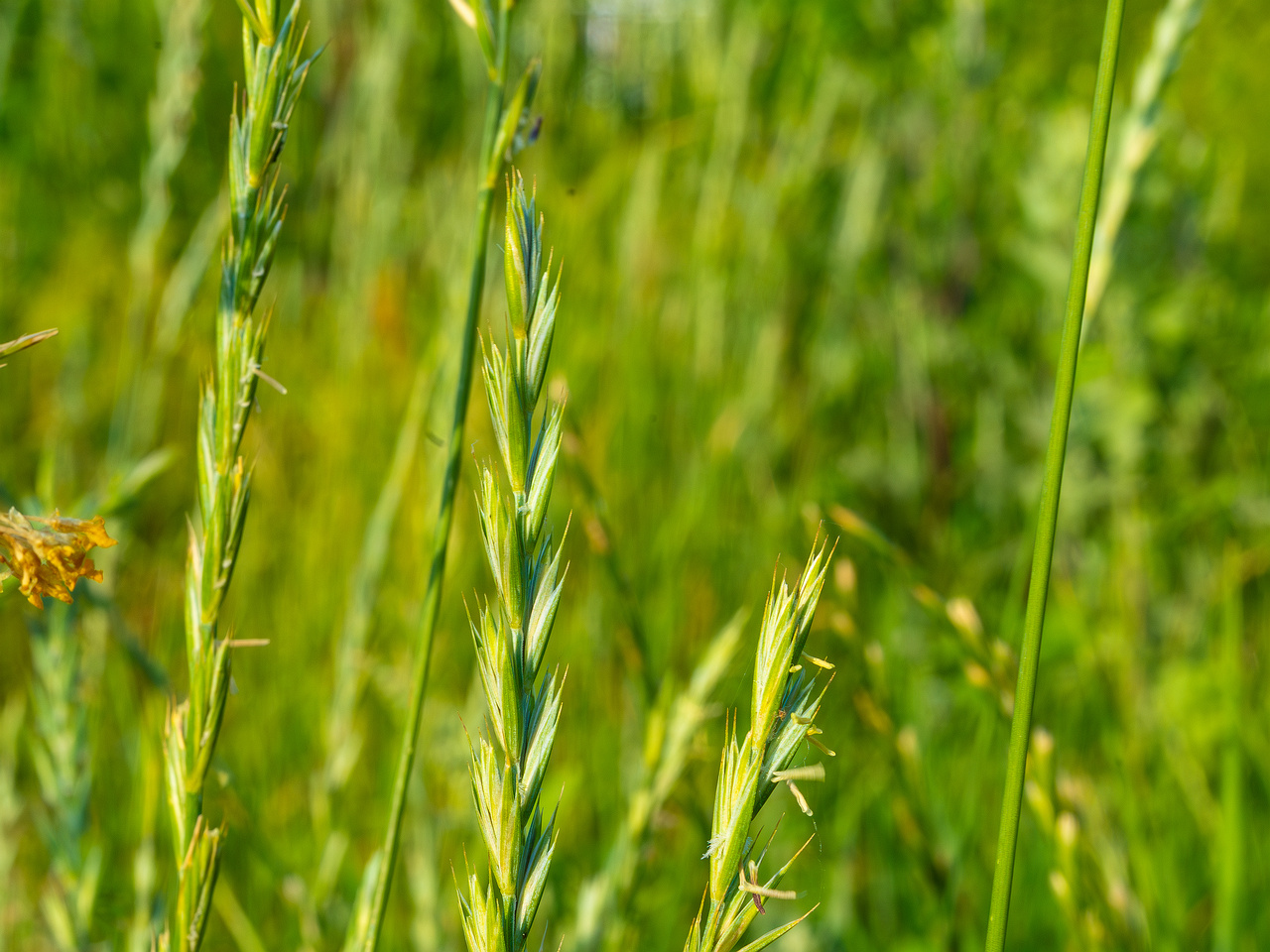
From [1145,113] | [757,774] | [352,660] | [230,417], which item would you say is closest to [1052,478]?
[757,774]

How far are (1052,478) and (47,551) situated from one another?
0.25 metres

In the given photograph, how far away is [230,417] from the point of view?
10.2 inches

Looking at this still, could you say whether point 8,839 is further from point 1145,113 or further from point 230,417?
point 1145,113

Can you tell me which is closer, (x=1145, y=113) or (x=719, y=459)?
(x=1145, y=113)

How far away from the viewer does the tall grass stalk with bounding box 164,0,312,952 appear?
0.85ft

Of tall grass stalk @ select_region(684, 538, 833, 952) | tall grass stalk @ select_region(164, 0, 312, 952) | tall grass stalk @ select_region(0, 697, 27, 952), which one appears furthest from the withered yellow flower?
tall grass stalk @ select_region(0, 697, 27, 952)

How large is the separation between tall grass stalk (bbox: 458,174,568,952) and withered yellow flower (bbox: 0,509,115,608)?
95mm

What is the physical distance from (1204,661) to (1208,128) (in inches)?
46.4

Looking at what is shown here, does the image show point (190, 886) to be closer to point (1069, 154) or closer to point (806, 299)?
point (1069, 154)

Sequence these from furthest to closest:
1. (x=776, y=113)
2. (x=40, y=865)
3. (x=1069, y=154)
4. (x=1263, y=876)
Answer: (x=776, y=113) < (x=1069, y=154) < (x=40, y=865) < (x=1263, y=876)

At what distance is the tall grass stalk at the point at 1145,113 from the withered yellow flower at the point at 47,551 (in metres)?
0.44

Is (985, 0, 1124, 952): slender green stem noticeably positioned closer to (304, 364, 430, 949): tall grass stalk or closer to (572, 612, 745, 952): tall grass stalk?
(572, 612, 745, 952): tall grass stalk

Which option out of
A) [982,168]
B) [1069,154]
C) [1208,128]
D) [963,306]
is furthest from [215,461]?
[1208,128]

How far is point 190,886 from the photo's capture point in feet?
0.86
